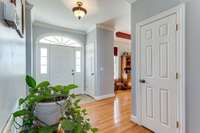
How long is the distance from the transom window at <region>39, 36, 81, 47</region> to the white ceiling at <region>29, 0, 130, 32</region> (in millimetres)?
557

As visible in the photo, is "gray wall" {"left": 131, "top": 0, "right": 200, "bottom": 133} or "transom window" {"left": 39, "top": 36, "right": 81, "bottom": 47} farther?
"transom window" {"left": 39, "top": 36, "right": 81, "bottom": 47}

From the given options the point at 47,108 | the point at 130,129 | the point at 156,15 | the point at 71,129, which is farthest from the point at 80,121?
the point at 156,15

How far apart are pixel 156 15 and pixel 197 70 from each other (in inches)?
45.6

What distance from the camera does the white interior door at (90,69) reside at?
4945mm

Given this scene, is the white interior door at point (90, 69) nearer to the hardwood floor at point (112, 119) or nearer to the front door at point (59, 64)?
the front door at point (59, 64)

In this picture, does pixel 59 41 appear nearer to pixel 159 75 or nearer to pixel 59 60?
pixel 59 60

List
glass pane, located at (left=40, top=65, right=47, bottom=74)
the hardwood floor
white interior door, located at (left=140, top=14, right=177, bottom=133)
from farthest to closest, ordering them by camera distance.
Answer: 1. glass pane, located at (left=40, top=65, right=47, bottom=74)
2. the hardwood floor
3. white interior door, located at (left=140, top=14, right=177, bottom=133)

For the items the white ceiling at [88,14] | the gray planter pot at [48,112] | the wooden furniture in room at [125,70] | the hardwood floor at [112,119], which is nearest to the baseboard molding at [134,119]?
the hardwood floor at [112,119]

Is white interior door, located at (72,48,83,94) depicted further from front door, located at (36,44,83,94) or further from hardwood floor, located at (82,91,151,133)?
hardwood floor, located at (82,91,151,133)

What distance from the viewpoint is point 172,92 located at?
2.00 meters

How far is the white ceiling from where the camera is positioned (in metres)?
3.09

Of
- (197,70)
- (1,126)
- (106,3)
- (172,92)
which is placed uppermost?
(106,3)

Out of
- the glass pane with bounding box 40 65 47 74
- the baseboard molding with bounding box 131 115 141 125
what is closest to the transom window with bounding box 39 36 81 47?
the glass pane with bounding box 40 65 47 74

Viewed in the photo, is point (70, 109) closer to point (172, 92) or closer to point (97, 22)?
point (172, 92)
